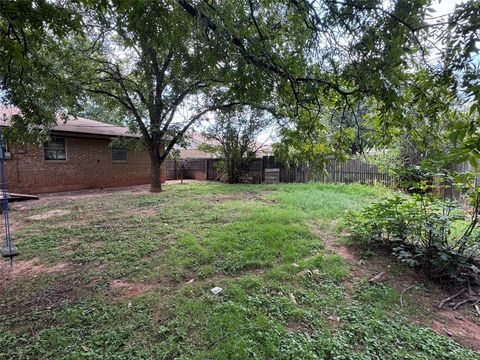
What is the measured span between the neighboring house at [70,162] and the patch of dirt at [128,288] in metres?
8.73

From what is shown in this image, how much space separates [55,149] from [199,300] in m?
10.9

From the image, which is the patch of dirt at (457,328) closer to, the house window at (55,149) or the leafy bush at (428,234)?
the leafy bush at (428,234)

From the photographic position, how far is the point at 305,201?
299 inches

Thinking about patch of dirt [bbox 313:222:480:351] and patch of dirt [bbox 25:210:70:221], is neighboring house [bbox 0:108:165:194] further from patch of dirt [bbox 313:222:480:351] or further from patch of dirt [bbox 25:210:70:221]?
patch of dirt [bbox 313:222:480:351]

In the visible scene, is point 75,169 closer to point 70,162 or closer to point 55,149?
point 70,162

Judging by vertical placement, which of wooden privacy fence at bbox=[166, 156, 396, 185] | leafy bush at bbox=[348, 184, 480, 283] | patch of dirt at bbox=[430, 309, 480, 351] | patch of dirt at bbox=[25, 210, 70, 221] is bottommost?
patch of dirt at bbox=[430, 309, 480, 351]

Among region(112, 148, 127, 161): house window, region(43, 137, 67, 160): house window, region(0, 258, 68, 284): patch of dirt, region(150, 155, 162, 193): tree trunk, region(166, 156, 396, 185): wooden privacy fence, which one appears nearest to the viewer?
region(0, 258, 68, 284): patch of dirt

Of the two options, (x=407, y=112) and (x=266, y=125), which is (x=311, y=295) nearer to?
(x=407, y=112)

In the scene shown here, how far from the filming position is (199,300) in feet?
8.97

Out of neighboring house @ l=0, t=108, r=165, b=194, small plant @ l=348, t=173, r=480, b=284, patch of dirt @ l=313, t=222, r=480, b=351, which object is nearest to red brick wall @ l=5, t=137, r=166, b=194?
neighboring house @ l=0, t=108, r=165, b=194

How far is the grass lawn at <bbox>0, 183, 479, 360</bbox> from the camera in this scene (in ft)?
6.97

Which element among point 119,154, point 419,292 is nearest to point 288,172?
point 119,154

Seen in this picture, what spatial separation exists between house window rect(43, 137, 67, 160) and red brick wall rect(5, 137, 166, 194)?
15 centimetres

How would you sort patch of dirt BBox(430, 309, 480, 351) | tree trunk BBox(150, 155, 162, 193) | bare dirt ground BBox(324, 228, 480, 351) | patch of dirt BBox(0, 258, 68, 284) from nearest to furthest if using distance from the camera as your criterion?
patch of dirt BBox(430, 309, 480, 351) → bare dirt ground BBox(324, 228, 480, 351) → patch of dirt BBox(0, 258, 68, 284) → tree trunk BBox(150, 155, 162, 193)
